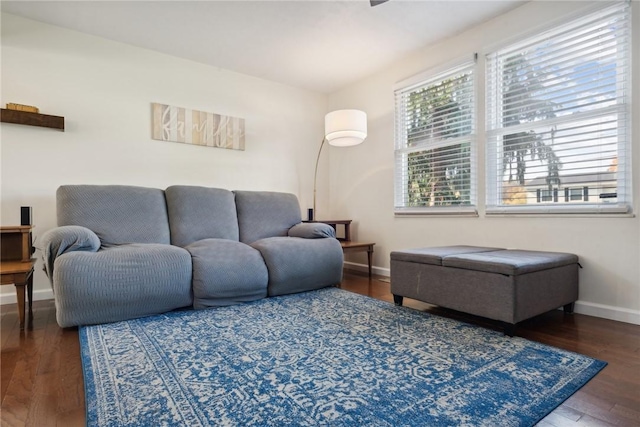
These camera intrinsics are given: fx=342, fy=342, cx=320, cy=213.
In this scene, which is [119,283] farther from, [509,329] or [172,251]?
[509,329]

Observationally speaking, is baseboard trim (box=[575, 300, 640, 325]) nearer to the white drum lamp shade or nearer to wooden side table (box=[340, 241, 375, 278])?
wooden side table (box=[340, 241, 375, 278])

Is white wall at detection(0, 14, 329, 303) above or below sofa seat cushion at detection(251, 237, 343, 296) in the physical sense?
above

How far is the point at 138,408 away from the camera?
121 centimetres

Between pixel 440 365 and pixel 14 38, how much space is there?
398 centimetres

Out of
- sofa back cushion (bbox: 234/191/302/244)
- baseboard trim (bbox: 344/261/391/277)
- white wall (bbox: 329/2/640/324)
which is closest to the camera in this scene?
white wall (bbox: 329/2/640/324)

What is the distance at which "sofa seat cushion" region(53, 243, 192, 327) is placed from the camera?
6.76ft

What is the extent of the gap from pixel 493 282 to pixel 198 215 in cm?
245

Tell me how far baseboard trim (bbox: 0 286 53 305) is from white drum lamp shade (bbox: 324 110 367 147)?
2932mm

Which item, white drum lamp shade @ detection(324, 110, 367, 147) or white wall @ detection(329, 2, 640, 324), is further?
white drum lamp shade @ detection(324, 110, 367, 147)

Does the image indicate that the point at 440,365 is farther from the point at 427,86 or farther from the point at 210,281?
the point at 427,86

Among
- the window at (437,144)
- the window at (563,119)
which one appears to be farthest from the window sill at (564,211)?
the window at (437,144)

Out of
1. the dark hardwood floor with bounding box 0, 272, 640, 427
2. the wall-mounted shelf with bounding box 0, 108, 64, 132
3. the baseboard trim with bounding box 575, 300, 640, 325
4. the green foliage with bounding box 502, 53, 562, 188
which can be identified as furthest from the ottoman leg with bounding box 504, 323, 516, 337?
the wall-mounted shelf with bounding box 0, 108, 64, 132

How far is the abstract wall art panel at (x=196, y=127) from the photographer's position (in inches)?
137

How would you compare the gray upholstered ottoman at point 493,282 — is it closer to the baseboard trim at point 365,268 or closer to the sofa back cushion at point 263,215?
the baseboard trim at point 365,268
